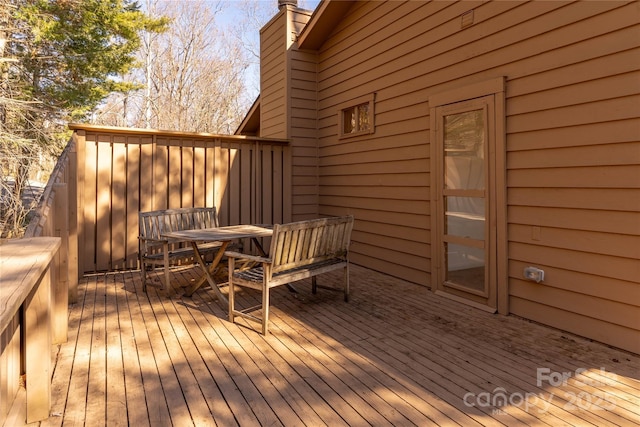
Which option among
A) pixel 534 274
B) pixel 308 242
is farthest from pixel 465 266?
pixel 308 242

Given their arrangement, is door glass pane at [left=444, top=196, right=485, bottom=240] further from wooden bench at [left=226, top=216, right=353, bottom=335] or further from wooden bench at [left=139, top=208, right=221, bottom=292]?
wooden bench at [left=139, top=208, right=221, bottom=292]

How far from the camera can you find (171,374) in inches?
101

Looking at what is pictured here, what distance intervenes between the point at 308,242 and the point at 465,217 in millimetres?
1766

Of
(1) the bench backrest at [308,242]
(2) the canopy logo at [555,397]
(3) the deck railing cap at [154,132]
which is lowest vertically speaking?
(2) the canopy logo at [555,397]

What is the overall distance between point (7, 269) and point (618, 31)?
4.08m

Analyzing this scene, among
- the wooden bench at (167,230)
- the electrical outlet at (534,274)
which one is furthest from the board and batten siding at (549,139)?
the wooden bench at (167,230)

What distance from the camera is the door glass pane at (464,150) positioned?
159 inches

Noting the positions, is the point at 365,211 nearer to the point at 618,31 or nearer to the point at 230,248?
the point at 230,248

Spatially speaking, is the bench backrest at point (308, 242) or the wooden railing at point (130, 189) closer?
the wooden railing at point (130, 189)

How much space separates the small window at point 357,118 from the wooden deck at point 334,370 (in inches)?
116

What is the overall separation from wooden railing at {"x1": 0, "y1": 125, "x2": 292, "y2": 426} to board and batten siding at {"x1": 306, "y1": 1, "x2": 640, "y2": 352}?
90.6 inches

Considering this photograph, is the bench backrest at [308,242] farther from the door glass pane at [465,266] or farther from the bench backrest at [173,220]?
the bench backrest at [173,220]

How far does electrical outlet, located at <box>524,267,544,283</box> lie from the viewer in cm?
347

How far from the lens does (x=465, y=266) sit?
4.28 metres
